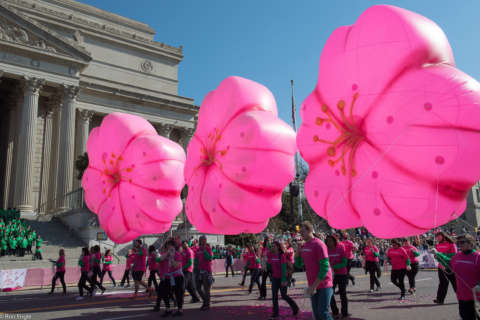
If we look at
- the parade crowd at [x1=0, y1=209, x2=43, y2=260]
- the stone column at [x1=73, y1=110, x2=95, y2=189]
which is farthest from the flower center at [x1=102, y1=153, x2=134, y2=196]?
the stone column at [x1=73, y1=110, x2=95, y2=189]

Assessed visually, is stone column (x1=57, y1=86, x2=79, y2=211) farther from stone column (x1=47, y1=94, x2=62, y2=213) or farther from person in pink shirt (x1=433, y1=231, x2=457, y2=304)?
person in pink shirt (x1=433, y1=231, x2=457, y2=304)

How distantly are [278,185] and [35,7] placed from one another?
37.0 m

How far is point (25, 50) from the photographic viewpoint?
27438mm

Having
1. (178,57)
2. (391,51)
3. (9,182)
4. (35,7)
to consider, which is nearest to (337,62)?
(391,51)

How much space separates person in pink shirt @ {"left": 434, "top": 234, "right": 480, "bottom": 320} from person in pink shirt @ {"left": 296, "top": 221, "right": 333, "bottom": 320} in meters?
1.98

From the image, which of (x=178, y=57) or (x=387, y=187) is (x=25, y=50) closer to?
(x=178, y=57)

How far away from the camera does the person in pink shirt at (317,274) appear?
5.77 meters

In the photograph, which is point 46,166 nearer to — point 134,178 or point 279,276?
point 134,178

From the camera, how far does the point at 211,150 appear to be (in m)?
9.41

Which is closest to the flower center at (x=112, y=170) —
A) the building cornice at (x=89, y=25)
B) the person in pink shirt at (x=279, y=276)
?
the person in pink shirt at (x=279, y=276)

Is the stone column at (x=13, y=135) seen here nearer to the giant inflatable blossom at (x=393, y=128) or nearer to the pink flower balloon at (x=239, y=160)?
the pink flower balloon at (x=239, y=160)

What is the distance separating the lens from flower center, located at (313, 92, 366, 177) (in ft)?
21.6

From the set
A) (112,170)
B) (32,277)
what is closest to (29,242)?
(32,277)

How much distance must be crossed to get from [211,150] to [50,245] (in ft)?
56.3
